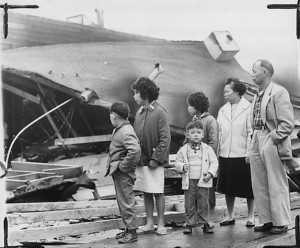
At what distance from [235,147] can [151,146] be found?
0.86m

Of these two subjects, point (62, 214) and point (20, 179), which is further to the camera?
point (20, 179)

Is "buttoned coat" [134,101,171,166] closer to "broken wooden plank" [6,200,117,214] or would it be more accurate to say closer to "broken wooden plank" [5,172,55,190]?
"broken wooden plank" [6,200,117,214]

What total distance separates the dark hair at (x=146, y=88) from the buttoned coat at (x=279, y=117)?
1.03 metres

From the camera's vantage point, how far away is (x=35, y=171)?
7.07m

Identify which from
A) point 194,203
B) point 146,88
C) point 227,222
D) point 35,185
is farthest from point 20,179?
point 227,222

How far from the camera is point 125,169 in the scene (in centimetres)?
628

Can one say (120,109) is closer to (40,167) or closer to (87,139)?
(87,139)

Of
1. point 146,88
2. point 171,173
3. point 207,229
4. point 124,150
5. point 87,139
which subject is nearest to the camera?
point 124,150

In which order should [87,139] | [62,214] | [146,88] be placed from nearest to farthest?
[146,88] → [62,214] → [87,139]

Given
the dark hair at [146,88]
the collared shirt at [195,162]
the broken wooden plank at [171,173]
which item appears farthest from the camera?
the broken wooden plank at [171,173]

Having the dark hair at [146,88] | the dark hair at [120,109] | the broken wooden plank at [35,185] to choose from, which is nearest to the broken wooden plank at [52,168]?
the broken wooden plank at [35,185]

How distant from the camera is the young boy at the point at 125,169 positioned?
6270 mm

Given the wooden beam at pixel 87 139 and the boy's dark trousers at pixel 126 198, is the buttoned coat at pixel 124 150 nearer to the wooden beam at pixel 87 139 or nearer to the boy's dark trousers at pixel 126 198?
the boy's dark trousers at pixel 126 198

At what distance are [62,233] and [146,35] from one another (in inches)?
83.6
